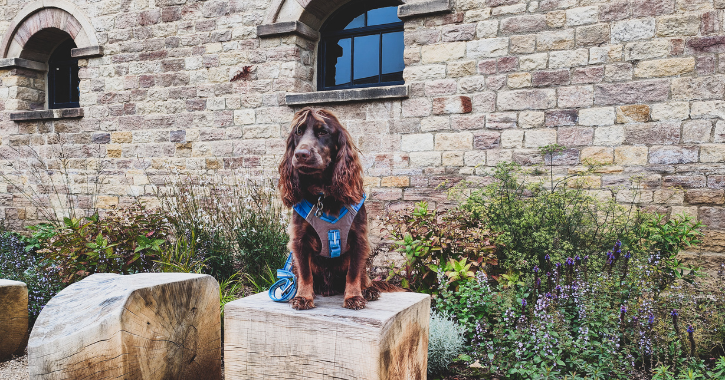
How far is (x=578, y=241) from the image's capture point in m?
3.95

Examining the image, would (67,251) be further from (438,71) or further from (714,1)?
(714,1)

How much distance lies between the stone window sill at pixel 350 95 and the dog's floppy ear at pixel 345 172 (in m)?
3.38

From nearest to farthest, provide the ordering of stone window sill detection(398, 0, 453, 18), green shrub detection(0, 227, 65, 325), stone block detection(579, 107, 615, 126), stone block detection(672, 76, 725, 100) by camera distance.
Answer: green shrub detection(0, 227, 65, 325) < stone block detection(672, 76, 725, 100) < stone block detection(579, 107, 615, 126) < stone window sill detection(398, 0, 453, 18)

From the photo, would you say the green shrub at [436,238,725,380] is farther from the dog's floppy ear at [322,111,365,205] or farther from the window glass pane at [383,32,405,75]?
the window glass pane at [383,32,405,75]

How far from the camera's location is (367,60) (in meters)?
6.04

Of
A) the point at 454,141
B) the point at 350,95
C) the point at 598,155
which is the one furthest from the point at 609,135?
the point at 350,95

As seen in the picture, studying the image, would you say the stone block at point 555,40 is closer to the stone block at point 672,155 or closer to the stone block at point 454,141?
the stone block at point 454,141

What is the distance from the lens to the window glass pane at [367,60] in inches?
235

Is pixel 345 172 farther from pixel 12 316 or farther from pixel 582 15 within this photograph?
pixel 582 15

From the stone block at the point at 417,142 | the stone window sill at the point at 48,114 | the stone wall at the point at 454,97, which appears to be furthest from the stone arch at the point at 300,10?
the stone window sill at the point at 48,114

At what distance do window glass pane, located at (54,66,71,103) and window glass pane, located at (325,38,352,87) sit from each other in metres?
4.80

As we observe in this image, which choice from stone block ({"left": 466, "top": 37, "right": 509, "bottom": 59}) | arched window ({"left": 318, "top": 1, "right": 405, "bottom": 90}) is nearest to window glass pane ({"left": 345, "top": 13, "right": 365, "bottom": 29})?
arched window ({"left": 318, "top": 1, "right": 405, "bottom": 90})

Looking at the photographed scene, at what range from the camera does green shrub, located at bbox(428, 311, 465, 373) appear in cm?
300

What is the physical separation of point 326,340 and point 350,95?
12.7 ft
